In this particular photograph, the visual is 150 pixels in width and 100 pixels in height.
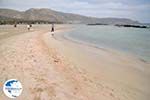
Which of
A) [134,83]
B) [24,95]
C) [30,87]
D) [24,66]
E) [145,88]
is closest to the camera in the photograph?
[24,95]

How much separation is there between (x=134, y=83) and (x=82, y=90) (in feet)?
9.24

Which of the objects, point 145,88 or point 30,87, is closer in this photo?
point 30,87

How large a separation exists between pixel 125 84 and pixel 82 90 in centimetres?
234

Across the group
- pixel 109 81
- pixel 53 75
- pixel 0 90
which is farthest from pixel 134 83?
pixel 0 90

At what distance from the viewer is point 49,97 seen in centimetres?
630

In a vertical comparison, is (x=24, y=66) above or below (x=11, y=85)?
below

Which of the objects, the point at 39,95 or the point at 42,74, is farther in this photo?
the point at 42,74

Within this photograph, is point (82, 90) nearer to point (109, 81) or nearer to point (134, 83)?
point (109, 81)

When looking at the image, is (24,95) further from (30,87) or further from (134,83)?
(134,83)

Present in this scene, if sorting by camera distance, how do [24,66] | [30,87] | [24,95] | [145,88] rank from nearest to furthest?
1. [24,95]
2. [30,87]
3. [145,88]
4. [24,66]

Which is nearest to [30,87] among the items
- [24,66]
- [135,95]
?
[24,66]

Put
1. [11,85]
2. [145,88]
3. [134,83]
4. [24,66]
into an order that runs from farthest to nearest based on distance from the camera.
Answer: [24,66], [134,83], [145,88], [11,85]

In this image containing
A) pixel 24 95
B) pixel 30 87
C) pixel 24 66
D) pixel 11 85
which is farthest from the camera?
pixel 24 66

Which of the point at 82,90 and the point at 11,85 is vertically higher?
the point at 11,85
